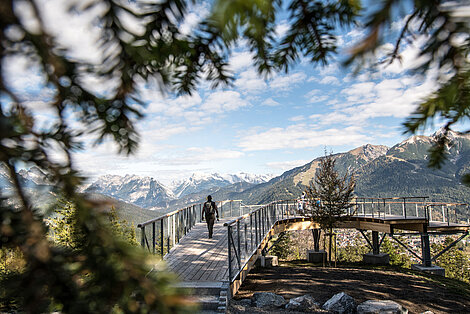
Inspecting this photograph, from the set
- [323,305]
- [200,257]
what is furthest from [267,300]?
[200,257]

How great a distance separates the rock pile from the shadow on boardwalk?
55 centimetres

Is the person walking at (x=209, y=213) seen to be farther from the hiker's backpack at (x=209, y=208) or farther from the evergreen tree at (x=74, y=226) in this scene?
the evergreen tree at (x=74, y=226)

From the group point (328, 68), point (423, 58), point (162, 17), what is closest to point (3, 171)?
point (162, 17)

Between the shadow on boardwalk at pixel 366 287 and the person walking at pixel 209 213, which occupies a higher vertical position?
the person walking at pixel 209 213

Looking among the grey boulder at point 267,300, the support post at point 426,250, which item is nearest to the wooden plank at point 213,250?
the support post at point 426,250

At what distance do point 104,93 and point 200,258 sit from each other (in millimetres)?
9293

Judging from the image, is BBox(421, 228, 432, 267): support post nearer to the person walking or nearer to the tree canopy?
the person walking

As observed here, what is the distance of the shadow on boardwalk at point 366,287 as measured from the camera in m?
10.3

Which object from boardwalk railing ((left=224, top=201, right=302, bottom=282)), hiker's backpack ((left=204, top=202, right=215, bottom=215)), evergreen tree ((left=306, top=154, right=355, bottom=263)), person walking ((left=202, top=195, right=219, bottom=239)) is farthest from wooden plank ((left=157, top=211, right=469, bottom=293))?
evergreen tree ((left=306, top=154, right=355, bottom=263))

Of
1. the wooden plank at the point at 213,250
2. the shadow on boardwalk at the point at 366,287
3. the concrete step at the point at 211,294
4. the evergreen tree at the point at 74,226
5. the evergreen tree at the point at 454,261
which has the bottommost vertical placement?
the evergreen tree at the point at 454,261

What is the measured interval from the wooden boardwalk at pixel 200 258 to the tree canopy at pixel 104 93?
18.1ft

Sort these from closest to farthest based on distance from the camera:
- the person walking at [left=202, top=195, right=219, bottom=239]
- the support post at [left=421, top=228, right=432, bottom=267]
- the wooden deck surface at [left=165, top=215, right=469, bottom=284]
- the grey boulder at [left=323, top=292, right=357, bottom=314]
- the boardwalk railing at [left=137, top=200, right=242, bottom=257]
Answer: the wooden deck surface at [left=165, top=215, right=469, bottom=284] < the boardwalk railing at [left=137, top=200, right=242, bottom=257] < the grey boulder at [left=323, top=292, right=357, bottom=314] < the person walking at [left=202, top=195, right=219, bottom=239] < the support post at [left=421, top=228, right=432, bottom=267]

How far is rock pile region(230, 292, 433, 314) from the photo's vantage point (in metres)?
8.64

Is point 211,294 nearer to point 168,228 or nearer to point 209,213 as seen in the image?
point 168,228
